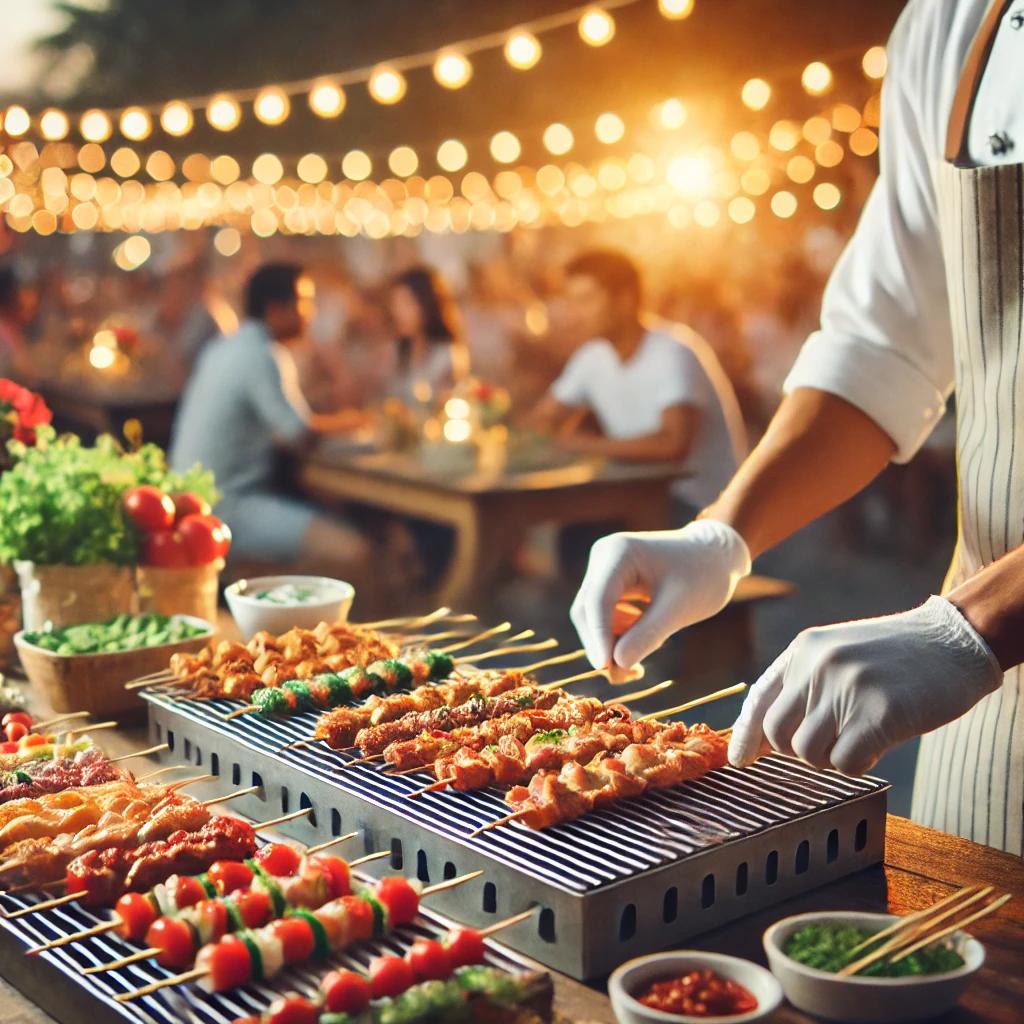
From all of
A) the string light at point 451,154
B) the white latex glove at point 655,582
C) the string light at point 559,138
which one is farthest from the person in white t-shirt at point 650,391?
the string light at point 451,154

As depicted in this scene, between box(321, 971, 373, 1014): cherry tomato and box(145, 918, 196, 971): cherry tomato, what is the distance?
0.77 feet

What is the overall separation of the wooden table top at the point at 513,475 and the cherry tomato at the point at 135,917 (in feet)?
17.6

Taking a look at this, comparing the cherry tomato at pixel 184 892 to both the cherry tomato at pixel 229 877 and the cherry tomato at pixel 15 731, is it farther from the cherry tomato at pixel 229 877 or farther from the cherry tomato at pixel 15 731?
the cherry tomato at pixel 15 731

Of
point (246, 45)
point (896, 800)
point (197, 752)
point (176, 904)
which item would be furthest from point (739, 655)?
point (246, 45)

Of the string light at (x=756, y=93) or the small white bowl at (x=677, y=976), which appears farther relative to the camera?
the string light at (x=756, y=93)

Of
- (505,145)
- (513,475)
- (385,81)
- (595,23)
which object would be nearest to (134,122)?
(385,81)

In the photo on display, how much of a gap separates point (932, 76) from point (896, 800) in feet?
14.0

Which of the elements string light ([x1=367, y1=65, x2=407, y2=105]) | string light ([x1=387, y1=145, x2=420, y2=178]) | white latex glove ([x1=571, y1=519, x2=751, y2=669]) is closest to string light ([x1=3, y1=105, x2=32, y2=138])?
string light ([x1=367, y1=65, x2=407, y2=105])

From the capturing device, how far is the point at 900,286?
9.16 feet

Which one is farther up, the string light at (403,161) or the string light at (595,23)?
the string light at (403,161)

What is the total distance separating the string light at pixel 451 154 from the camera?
1407 cm

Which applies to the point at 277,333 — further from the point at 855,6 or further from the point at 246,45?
the point at 246,45

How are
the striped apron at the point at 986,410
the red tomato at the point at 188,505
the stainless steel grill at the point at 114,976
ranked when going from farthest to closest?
1. the red tomato at the point at 188,505
2. the striped apron at the point at 986,410
3. the stainless steel grill at the point at 114,976

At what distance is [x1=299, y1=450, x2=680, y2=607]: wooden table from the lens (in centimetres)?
710
